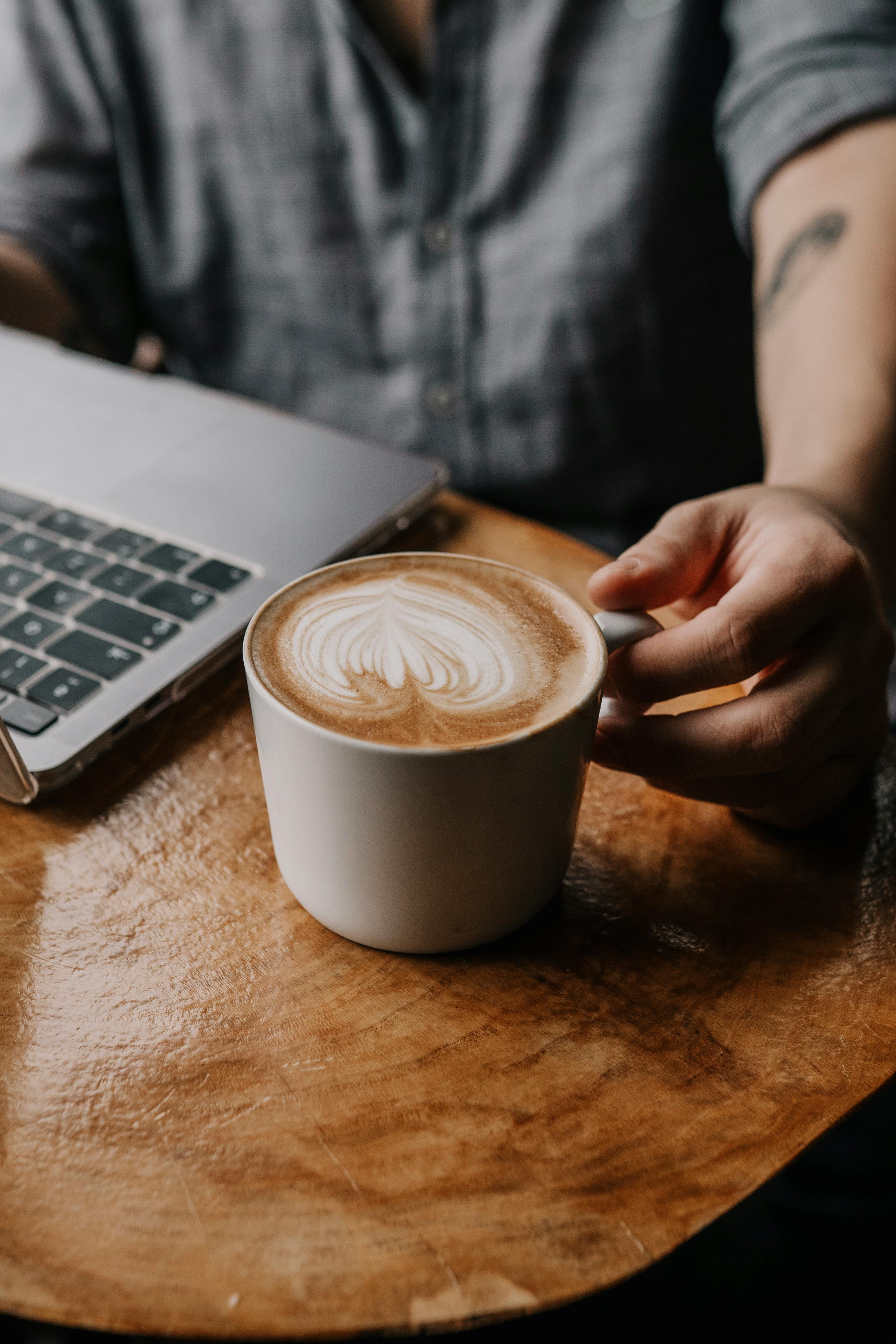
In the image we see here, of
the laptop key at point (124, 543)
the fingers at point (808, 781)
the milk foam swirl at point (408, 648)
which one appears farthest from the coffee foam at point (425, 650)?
the laptop key at point (124, 543)

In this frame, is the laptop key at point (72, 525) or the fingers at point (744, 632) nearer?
the fingers at point (744, 632)

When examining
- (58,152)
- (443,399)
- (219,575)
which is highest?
(58,152)

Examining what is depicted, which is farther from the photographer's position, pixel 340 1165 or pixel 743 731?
pixel 743 731

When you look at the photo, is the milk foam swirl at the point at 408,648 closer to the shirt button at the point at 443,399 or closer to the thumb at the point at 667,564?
the thumb at the point at 667,564

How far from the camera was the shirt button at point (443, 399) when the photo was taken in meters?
1.16

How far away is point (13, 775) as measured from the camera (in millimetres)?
503

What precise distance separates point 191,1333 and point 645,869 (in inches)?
11.8

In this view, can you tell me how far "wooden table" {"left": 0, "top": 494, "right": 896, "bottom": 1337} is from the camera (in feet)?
1.12

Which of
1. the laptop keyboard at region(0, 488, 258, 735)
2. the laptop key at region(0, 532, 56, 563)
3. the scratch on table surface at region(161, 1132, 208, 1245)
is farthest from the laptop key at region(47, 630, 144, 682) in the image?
the scratch on table surface at region(161, 1132, 208, 1245)

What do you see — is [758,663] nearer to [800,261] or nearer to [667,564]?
[667,564]

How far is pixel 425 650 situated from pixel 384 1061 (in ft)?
0.61

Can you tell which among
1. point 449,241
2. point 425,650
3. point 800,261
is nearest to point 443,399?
point 449,241

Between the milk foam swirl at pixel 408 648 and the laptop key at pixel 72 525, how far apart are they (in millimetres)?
276

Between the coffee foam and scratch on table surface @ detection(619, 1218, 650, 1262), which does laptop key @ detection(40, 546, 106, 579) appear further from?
scratch on table surface @ detection(619, 1218, 650, 1262)
